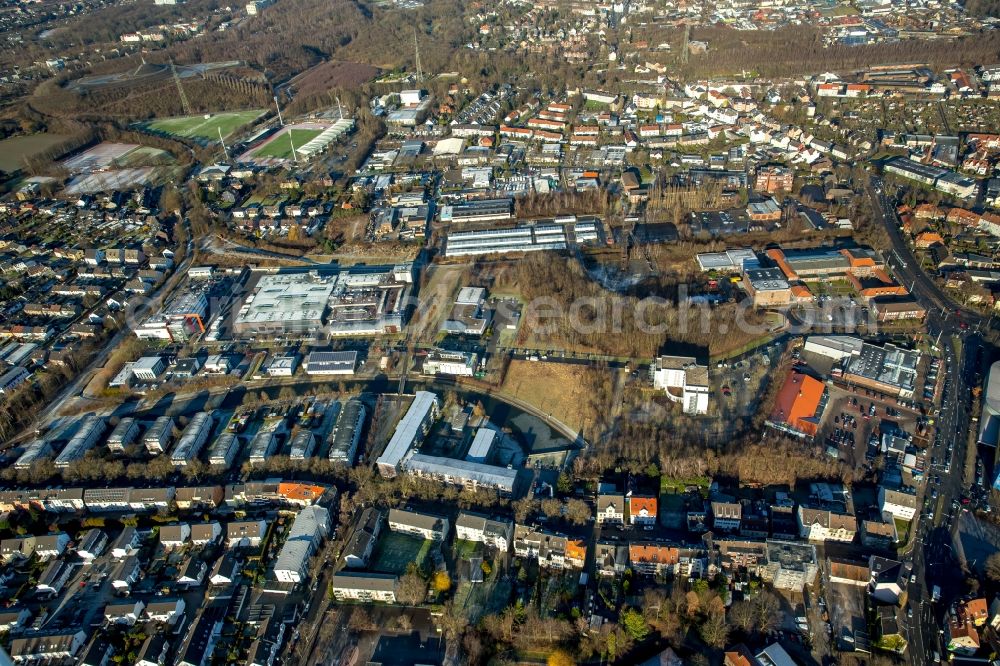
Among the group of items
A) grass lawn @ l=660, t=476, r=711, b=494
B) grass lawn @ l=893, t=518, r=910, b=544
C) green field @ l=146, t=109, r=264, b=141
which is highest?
green field @ l=146, t=109, r=264, b=141

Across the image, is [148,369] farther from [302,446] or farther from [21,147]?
[21,147]

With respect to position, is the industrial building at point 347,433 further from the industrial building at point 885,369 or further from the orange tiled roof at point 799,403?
the industrial building at point 885,369

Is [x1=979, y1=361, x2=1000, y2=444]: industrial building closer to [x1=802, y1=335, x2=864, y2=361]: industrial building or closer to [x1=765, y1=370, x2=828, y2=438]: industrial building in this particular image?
[x1=802, y1=335, x2=864, y2=361]: industrial building

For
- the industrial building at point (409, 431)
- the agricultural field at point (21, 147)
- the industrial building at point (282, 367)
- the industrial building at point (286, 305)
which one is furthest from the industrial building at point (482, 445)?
the agricultural field at point (21, 147)

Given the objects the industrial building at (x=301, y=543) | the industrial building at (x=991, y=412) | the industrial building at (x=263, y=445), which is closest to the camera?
the industrial building at (x=301, y=543)

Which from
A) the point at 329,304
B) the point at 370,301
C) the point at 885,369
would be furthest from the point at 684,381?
the point at 329,304

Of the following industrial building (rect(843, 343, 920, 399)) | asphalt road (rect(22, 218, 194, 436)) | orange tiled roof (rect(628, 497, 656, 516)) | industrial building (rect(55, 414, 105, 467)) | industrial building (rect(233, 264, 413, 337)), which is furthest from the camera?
industrial building (rect(233, 264, 413, 337))

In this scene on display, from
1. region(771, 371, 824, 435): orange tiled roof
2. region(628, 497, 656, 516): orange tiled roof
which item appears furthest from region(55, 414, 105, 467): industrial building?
region(771, 371, 824, 435): orange tiled roof

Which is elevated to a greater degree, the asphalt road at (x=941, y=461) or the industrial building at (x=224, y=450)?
the industrial building at (x=224, y=450)
